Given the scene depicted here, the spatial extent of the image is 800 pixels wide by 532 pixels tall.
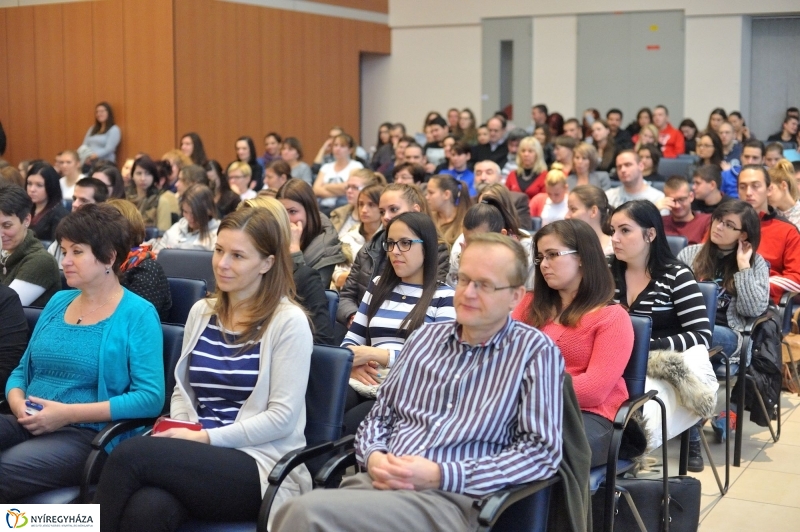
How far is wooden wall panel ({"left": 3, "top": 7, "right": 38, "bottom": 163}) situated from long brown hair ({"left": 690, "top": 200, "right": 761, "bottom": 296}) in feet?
34.4

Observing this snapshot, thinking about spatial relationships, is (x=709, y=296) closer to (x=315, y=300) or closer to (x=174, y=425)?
(x=315, y=300)

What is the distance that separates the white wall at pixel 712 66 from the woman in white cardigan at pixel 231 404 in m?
11.4

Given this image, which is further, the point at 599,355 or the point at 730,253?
the point at 730,253

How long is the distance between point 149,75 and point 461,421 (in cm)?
1036

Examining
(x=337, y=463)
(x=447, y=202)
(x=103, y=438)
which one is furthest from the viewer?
(x=447, y=202)

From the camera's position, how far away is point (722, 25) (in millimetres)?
13016

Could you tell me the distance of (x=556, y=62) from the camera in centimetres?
1405

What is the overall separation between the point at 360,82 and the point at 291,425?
13366 mm

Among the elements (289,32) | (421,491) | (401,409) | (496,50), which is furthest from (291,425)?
(496,50)

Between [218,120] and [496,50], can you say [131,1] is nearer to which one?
[218,120]

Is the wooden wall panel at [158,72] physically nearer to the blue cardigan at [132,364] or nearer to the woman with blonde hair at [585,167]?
the woman with blonde hair at [585,167]

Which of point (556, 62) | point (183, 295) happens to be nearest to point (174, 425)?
point (183, 295)

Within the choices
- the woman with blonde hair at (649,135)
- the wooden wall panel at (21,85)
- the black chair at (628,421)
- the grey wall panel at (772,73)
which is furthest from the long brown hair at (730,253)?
the wooden wall panel at (21,85)

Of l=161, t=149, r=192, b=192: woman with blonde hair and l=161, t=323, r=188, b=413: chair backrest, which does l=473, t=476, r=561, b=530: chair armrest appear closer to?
l=161, t=323, r=188, b=413: chair backrest
